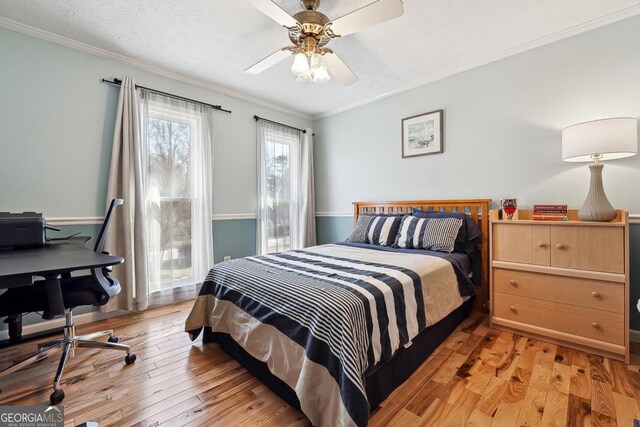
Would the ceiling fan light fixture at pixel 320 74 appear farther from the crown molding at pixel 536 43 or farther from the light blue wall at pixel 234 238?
the light blue wall at pixel 234 238

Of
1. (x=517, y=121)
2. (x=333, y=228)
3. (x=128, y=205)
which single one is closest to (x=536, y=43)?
(x=517, y=121)

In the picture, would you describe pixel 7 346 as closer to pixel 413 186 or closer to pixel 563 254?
pixel 413 186

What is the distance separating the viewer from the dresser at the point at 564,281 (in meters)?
1.75

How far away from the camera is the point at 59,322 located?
91.7 inches

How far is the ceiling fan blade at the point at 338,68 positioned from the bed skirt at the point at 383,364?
1972 mm

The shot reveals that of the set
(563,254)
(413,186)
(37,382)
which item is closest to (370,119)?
(413,186)

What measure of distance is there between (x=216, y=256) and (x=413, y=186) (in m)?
2.54

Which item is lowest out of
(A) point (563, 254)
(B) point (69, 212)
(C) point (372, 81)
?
(A) point (563, 254)

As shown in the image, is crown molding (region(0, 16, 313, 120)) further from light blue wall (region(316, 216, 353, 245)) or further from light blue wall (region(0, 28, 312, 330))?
light blue wall (region(316, 216, 353, 245))

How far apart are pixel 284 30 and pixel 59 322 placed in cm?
312

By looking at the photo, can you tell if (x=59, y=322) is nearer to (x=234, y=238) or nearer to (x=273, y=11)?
(x=234, y=238)

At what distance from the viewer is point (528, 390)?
4.91ft

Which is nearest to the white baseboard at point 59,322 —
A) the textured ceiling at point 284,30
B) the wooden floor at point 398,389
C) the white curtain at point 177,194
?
the wooden floor at point 398,389

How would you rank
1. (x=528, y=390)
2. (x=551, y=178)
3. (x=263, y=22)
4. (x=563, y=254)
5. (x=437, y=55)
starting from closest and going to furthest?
(x=528, y=390) → (x=563, y=254) → (x=263, y=22) → (x=551, y=178) → (x=437, y=55)
